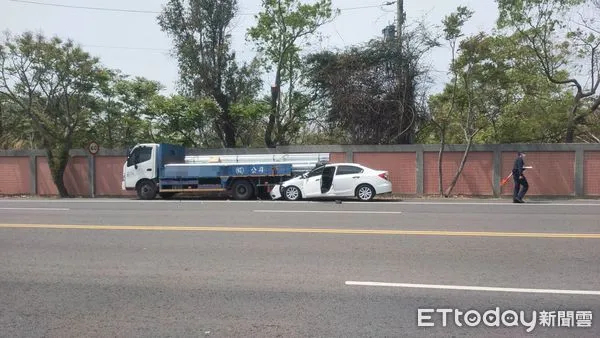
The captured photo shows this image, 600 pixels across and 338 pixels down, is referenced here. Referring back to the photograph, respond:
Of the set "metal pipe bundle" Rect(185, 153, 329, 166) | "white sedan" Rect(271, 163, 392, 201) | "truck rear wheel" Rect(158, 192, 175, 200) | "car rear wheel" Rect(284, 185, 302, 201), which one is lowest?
"truck rear wheel" Rect(158, 192, 175, 200)

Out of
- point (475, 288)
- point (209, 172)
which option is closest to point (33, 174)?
point (209, 172)

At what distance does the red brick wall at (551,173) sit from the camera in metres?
20.1

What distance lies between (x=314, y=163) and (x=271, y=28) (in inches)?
381

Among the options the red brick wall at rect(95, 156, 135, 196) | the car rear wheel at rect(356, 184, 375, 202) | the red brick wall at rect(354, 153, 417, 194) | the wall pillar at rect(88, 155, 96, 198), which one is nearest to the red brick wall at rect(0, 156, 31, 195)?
the wall pillar at rect(88, 155, 96, 198)

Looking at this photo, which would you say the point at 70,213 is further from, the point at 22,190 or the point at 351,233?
the point at 22,190

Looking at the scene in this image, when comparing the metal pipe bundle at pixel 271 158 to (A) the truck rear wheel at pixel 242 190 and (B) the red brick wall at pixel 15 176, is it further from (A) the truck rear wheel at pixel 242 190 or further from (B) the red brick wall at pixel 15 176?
(B) the red brick wall at pixel 15 176

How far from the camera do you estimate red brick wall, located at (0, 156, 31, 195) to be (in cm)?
2550

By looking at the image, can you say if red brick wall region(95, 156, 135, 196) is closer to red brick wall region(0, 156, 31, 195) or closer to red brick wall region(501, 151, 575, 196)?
red brick wall region(0, 156, 31, 195)

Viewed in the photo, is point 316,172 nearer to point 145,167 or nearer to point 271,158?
point 271,158

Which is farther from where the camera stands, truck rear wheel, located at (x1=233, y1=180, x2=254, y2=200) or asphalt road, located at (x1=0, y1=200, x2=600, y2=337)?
truck rear wheel, located at (x1=233, y1=180, x2=254, y2=200)

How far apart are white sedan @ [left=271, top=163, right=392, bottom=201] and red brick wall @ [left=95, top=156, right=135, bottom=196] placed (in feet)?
35.0

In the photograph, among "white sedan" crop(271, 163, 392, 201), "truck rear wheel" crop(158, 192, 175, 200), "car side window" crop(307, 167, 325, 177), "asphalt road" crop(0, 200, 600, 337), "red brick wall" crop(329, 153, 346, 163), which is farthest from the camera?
"red brick wall" crop(329, 153, 346, 163)

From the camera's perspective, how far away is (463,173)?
69.3 feet

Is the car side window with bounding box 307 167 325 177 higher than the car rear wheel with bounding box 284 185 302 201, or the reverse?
the car side window with bounding box 307 167 325 177
